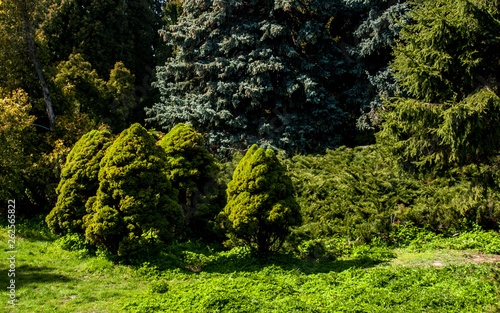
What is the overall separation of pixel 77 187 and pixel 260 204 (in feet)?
16.7

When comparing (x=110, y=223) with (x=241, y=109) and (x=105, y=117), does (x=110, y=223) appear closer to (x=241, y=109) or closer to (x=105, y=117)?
(x=241, y=109)

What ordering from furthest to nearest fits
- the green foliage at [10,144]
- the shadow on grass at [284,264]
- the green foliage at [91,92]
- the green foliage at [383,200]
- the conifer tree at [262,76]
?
1. the conifer tree at [262,76]
2. the green foliage at [91,92]
3. the green foliage at [10,144]
4. the green foliage at [383,200]
5. the shadow on grass at [284,264]

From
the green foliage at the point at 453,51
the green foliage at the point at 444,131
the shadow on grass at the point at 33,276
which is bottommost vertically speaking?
the shadow on grass at the point at 33,276

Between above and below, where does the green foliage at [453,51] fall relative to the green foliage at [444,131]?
above

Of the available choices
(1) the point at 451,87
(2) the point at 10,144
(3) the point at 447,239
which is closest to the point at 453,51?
(1) the point at 451,87

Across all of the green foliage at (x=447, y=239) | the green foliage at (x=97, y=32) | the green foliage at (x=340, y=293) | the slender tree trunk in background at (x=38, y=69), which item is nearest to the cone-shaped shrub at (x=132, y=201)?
the green foliage at (x=340, y=293)

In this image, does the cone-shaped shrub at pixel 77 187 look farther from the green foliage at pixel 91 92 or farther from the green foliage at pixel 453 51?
the green foliage at pixel 453 51

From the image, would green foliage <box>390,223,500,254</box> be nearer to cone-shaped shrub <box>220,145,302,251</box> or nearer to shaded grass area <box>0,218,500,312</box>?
shaded grass area <box>0,218,500,312</box>

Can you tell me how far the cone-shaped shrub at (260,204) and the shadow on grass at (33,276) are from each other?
3895 millimetres

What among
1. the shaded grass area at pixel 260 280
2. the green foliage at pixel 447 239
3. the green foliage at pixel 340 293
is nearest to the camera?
the green foliage at pixel 340 293

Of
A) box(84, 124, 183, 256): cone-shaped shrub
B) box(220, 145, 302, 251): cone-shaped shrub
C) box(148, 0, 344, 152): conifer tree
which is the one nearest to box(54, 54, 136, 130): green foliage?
box(148, 0, 344, 152): conifer tree

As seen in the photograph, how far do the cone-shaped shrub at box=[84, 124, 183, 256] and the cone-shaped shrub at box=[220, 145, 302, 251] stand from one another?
1.51 metres

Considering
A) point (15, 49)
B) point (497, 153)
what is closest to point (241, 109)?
point (15, 49)

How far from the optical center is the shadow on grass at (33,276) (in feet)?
24.3
